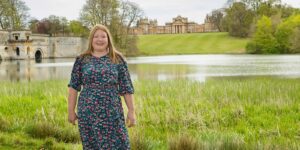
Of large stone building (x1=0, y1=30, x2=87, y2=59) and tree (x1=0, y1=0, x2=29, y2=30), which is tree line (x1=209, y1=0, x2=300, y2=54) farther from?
tree (x1=0, y1=0, x2=29, y2=30)

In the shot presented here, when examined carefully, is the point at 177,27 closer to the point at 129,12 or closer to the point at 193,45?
the point at 193,45

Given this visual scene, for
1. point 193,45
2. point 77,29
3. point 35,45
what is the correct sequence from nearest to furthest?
point 35,45, point 77,29, point 193,45

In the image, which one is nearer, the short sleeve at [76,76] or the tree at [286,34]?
the short sleeve at [76,76]

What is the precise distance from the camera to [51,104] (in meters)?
9.38

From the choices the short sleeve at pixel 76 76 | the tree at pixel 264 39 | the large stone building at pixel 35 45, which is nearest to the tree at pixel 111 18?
the large stone building at pixel 35 45

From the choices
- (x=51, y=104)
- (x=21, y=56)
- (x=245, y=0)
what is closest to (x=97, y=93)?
(x=51, y=104)

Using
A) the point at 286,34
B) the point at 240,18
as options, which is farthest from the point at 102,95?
the point at 240,18

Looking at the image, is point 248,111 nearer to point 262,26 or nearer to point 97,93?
point 97,93

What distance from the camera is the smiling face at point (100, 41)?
13.6ft

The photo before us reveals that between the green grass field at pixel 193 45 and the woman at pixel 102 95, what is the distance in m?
60.7

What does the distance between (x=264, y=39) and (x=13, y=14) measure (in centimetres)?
3984

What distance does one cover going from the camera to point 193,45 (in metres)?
75.9

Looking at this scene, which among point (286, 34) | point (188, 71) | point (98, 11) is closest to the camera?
point (188, 71)

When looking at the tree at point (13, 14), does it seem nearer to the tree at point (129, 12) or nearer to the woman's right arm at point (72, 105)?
the tree at point (129, 12)
